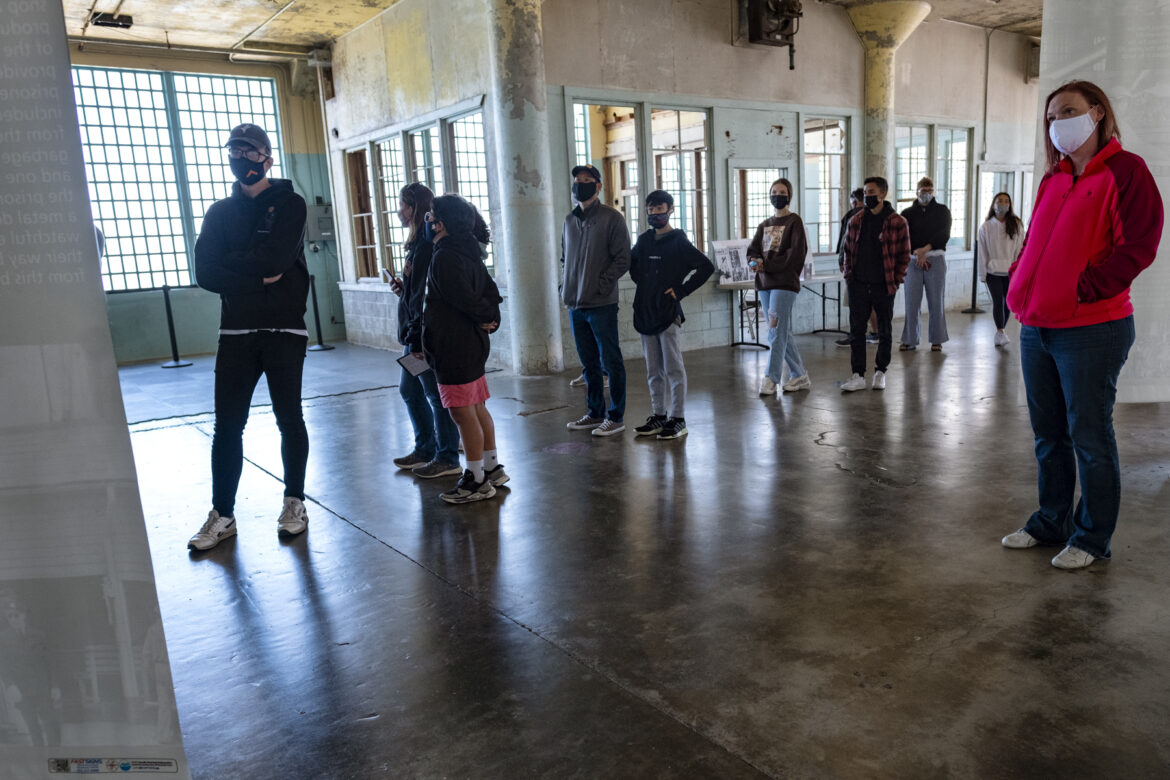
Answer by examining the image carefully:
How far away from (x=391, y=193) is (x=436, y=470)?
704 centimetres

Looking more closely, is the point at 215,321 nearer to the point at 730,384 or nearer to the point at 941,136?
the point at 730,384

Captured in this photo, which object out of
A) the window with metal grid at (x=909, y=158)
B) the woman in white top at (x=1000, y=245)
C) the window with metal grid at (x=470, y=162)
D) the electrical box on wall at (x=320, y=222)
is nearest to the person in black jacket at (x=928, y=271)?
the woman in white top at (x=1000, y=245)

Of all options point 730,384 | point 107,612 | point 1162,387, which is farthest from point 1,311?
point 730,384

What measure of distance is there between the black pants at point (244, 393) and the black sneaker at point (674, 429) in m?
2.37

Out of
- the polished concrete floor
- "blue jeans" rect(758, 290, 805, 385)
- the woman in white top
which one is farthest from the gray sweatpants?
the woman in white top

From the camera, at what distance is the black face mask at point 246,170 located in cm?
363

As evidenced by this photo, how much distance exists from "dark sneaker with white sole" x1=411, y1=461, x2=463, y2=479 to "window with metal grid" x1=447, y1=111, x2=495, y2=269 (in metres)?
4.79

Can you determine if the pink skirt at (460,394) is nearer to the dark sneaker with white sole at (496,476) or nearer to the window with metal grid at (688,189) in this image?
the dark sneaker with white sole at (496,476)

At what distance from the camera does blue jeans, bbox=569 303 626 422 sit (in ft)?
17.9

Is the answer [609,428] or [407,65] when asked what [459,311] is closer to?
[609,428]

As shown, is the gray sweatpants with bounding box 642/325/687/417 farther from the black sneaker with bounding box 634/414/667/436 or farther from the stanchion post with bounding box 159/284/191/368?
the stanchion post with bounding box 159/284/191/368

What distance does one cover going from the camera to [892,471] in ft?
14.6

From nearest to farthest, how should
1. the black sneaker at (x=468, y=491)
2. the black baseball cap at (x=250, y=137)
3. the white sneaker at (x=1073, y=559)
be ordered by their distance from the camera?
the white sneaker at (x=1073, y=559), the black baseball cap at (x=250, y=137), the black sneaker at (x=468, y=491)

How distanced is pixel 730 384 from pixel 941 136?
7488 millimetres
